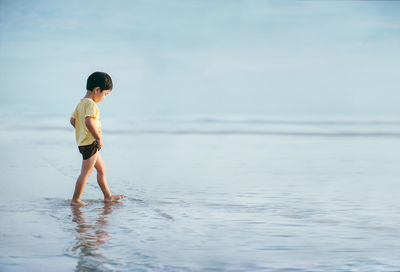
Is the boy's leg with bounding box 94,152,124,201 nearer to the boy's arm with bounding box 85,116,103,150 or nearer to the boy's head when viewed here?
the boy's arm with bounding box 85,116,103,150

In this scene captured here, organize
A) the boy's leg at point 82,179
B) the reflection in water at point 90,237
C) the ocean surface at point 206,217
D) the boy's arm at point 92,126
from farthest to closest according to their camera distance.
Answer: the boy's leg at point 82,179 → the boy's arm at point 92,126 → the ocean surface at point 206,217 → the reflection in water at point 90,237

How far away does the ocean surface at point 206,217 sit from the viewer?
333 centimetres

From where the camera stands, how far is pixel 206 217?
4.72 metres

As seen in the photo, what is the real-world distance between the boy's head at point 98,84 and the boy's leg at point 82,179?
23.3 inches

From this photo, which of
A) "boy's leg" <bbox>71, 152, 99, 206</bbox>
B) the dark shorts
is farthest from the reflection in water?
the dark shorts

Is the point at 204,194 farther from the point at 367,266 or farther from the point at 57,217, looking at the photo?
the point at 367,266

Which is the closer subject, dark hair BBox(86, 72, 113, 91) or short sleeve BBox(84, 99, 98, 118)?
short sleeve BBox(84, 99, 98, 118)

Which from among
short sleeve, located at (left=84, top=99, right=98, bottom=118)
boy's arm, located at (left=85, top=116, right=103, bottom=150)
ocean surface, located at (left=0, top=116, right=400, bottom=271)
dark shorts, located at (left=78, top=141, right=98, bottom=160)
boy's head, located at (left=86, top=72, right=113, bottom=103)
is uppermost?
boy's head, located at (left=86, top=72, right=113, bottom=103)

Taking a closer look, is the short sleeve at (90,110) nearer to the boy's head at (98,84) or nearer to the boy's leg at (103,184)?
the boy's head at (98,84)

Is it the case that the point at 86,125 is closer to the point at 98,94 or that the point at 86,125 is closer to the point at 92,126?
the point at 92,126

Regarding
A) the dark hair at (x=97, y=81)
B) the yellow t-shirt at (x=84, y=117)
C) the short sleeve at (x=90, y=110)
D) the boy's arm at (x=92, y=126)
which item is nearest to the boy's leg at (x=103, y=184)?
the yellow t-shirt at (x=84, y=117)

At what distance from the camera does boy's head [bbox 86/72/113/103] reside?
17.6ft

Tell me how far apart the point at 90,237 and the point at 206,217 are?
3.81 ft

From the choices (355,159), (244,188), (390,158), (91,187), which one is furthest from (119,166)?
(390,158)
